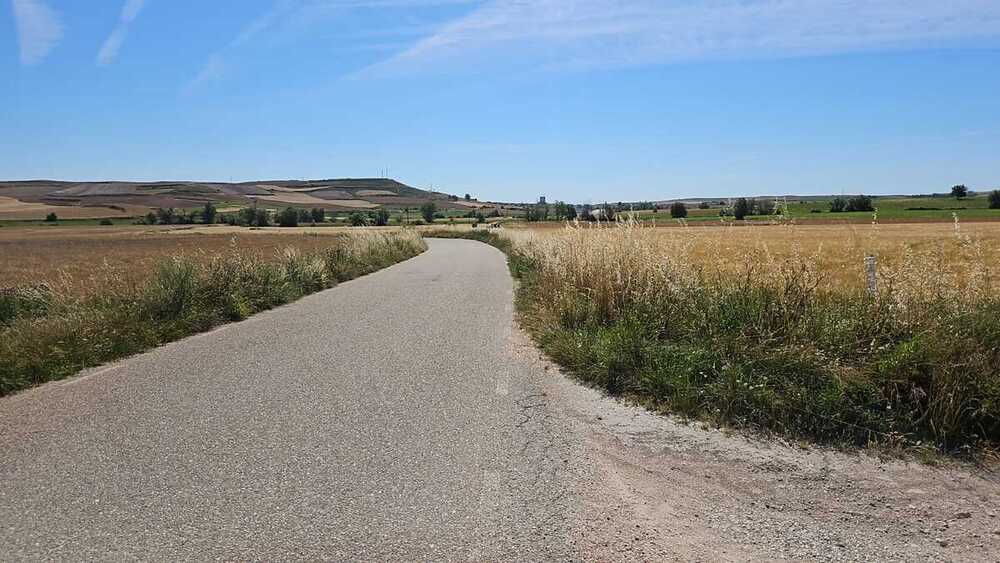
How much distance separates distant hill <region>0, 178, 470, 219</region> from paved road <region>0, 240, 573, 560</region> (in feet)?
349

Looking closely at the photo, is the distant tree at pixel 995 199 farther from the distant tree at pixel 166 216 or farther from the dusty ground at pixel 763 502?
the distant tree at pixel 166 216

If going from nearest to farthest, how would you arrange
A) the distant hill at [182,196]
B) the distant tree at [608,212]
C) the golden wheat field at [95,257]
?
1. the distant tree at [608,212]
2. the golden wheat field at [95,257]
3. the distant hill at [182,196]

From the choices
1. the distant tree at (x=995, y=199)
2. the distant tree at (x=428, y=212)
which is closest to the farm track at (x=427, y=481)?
the distant tree at (x=995, y=199)

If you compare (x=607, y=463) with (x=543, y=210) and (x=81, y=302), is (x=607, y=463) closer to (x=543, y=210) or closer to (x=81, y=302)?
(x=81, y=302)

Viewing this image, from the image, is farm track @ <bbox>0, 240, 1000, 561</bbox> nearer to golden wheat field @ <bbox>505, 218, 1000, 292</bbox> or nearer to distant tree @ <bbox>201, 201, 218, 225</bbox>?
golden wheat field @ <bbox>505, 218, 1000, 292</bbox>

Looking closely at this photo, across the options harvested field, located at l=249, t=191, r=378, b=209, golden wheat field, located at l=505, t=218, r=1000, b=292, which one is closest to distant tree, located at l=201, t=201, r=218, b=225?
harvested field, located at l=249, t=191, r=378, b=209

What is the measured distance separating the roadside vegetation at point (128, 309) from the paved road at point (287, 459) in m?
0.44

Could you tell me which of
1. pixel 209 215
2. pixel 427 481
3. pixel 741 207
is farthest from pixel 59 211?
pixel 427 481

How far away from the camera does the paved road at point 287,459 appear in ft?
11.3

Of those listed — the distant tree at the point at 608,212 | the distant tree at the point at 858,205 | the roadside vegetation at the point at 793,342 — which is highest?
the distant tree at the point at 858,205

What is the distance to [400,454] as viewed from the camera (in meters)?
4.59

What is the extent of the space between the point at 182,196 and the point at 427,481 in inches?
5208

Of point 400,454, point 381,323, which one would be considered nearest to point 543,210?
point 381,323

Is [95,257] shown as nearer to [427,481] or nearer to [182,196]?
[427,481]
